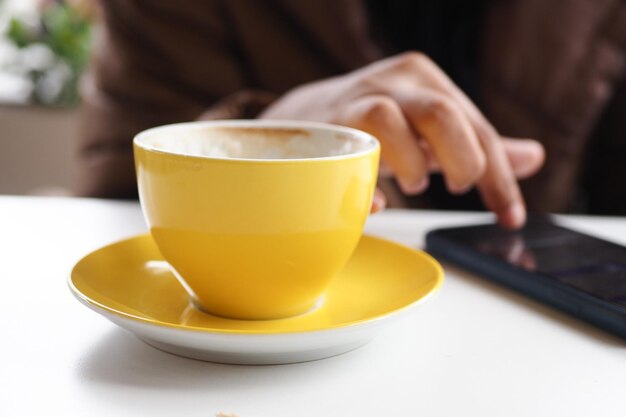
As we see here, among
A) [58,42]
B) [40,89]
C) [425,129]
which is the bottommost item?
[40,89]

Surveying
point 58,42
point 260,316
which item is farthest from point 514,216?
point 58,42

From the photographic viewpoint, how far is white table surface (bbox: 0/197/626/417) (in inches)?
11.8

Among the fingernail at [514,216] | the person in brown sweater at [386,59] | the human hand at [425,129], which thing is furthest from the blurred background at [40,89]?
the fingernail at [514,216]

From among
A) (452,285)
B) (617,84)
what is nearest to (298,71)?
(617,84)

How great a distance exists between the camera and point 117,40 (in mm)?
993

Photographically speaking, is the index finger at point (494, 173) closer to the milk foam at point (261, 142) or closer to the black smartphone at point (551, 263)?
the black smartphone at point (551, 263)

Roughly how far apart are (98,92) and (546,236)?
27.9 inches

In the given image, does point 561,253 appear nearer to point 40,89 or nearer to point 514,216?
point 514,216

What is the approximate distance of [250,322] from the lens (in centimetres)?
37

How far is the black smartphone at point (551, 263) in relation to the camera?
41cm

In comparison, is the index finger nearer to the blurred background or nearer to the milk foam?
the milk foam

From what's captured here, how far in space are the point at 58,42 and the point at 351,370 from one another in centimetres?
212

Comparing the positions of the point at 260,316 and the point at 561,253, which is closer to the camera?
the point at 260,316

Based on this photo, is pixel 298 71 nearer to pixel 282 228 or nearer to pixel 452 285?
pixel 452 285
